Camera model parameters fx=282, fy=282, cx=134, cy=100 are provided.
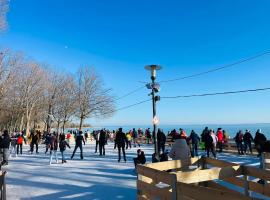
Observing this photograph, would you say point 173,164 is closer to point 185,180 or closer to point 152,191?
point 152,191

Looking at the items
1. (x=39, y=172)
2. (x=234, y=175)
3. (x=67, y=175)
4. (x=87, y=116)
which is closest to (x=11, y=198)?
(x=67, y=175)

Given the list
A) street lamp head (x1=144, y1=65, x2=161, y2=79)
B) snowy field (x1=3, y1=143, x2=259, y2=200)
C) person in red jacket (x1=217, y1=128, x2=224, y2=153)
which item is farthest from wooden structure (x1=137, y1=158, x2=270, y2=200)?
person in red jacket (x1=217, y1=128, x2=224, y2=153)

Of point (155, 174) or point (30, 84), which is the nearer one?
point (155, 174)

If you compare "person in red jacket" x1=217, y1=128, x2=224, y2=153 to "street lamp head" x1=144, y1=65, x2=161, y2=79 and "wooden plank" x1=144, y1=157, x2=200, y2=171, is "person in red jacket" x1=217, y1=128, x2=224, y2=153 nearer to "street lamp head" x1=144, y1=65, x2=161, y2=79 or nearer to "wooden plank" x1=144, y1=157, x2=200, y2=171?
"street lamp head" x1=144, y1=65, x2=161, y2=79

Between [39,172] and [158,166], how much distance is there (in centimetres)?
672

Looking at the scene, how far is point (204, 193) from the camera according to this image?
4.01 meters

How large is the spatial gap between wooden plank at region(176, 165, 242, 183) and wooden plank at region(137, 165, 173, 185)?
1.12 ft

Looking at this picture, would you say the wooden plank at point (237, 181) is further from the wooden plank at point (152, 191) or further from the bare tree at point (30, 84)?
the bare tree at point (30, 84)

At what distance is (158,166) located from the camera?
6.91m

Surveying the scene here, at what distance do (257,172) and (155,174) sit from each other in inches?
85.3

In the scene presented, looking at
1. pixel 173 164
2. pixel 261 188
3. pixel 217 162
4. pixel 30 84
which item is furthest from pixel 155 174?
pixel 30 84

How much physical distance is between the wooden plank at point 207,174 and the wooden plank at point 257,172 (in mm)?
146

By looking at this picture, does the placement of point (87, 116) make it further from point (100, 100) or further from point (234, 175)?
point (234, 175)

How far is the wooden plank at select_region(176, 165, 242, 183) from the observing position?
531 cm
